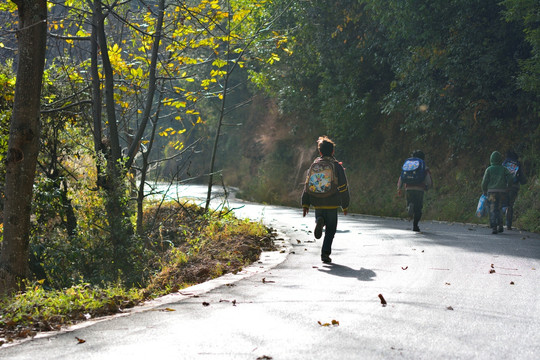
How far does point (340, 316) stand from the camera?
6781 mm

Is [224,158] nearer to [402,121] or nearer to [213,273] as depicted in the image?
[402,121]

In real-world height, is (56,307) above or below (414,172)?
below

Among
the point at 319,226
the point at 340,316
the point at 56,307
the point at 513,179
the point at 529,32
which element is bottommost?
the point at 56,307

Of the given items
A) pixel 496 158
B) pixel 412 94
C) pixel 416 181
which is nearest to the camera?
pixel 416 181

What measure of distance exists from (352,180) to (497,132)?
323 inches

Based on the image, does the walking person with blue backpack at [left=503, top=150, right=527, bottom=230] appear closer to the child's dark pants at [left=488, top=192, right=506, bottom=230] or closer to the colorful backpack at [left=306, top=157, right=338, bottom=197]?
the child's dark pants at [left=488, top=192, right=506, bottom=230]

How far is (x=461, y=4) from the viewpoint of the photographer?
21859 mm

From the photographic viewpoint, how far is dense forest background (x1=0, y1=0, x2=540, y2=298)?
1234 cm

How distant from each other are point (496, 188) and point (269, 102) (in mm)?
27614

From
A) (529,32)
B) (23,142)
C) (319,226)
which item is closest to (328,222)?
(319,226)

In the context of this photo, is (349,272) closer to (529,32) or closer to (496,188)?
(496,188)

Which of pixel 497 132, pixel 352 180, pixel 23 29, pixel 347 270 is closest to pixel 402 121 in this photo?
pixel 352 180

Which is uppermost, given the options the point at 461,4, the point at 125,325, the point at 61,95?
the point at 461,4

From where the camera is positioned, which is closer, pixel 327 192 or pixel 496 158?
pixel 327 192
